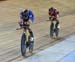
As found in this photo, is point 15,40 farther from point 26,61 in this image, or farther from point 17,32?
point 26,61

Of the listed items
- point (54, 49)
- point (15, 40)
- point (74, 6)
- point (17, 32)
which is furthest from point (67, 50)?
point (74, 6)

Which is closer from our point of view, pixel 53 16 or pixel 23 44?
pixel 23 44

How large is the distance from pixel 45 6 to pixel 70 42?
58.7 ft

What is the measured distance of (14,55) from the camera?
9883 millimetres

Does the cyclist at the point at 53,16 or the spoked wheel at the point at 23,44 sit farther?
the cyclist at the point at 53,16

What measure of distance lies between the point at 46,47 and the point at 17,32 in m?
3.94

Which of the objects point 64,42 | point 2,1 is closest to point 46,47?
point 64,42

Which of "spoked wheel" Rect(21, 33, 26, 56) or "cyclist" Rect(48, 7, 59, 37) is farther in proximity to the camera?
"cyclist" Rect(48, 7, 59, 37)

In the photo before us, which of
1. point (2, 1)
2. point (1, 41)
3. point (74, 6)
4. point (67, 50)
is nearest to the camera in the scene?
point (67, 50)

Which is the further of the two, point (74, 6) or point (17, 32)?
point (74, 6)

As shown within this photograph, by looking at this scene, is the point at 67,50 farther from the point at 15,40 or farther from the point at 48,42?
the point at 15,40

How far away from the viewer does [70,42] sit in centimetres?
1252

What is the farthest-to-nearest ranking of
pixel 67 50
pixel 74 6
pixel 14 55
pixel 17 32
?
pixel 74 6 → pixel 17 32 → pixel 67 50 → pixel 14 55

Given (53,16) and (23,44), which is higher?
(53,16)
